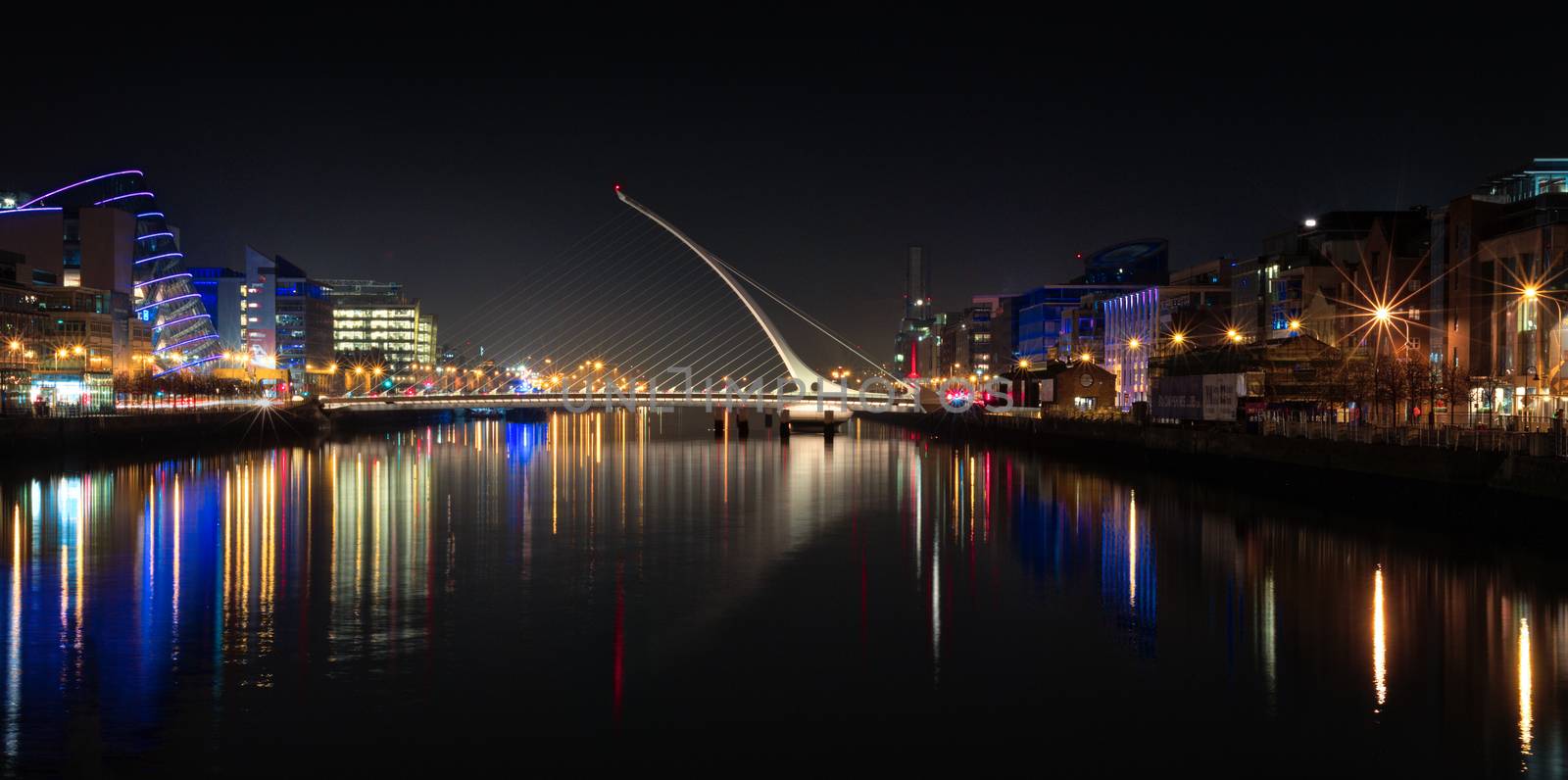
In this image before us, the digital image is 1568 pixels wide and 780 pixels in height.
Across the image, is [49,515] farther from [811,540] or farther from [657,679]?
[657,679]

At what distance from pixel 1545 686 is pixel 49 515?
33.5 m

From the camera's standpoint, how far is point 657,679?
687 inches

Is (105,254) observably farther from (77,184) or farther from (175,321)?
(175,321)

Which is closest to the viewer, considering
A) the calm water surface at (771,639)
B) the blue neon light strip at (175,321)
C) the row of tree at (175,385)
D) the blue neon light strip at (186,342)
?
the calm water surface at (771,639)

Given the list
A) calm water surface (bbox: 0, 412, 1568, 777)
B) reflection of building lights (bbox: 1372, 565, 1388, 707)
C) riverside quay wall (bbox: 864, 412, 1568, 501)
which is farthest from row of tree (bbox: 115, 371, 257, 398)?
reflection of building lights (bbox: 1372, 565, 1388, 707)

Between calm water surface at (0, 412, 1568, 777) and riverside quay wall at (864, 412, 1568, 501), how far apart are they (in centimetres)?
147

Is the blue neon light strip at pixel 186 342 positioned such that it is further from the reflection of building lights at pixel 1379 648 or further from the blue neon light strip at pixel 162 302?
the reflection of building lights at pixel 1379 648

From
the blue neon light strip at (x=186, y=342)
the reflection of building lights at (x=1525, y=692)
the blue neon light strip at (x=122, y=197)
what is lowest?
the reflection of building lights at (x=1525, y=692)

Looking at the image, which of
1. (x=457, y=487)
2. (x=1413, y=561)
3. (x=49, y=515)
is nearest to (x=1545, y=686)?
(x=1413, y=561)

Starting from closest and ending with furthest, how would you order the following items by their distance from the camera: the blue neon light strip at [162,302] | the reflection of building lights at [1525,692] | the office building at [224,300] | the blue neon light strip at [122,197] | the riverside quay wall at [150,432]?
the reflection of building lights at [1525,692]
the riverside quay wall at [150,432]
the blue neon light strip at [122,197]
the blue neon light strip at [162,302]
the office building at [224,300]

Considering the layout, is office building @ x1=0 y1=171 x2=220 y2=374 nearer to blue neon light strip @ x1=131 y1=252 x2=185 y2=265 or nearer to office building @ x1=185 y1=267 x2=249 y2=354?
blue neon light strip @ x1=131 y1=252 x2=185 y2=265

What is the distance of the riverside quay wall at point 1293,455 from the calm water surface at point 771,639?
1.47m

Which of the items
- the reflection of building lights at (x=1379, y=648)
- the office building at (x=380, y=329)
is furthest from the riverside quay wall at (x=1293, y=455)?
the office building at (x=380, y=329)

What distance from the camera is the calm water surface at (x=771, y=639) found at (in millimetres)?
14656
